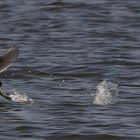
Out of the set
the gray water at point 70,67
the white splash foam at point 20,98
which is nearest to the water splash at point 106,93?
the gray water at point 70,67

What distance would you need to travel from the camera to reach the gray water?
1054 centimetres

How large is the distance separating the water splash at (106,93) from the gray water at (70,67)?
0.09 m

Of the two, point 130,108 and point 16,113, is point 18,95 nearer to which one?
point 16,113

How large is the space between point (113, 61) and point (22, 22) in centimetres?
368

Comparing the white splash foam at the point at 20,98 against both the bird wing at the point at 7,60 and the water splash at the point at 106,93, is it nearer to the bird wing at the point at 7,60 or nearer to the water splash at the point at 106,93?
the bird wing at the point at 7,60

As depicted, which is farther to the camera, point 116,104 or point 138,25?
point 138,25

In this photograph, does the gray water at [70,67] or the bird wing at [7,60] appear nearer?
the gray water at [70,67]

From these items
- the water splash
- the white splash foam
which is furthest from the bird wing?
the water splash

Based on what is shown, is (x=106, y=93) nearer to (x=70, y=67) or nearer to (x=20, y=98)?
(x=20, y=98)

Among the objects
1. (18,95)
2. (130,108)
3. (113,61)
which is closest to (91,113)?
(130,108)

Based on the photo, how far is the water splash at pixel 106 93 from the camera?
11750 mm

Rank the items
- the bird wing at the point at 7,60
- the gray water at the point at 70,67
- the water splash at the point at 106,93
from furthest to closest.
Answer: the bird wing at the point at 7,60 → the water splash at the point at 106,93 → the gray water at the point at 70,67

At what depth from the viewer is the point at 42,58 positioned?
1443cm

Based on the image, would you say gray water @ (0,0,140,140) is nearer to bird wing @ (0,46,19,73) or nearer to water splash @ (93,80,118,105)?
water splash @ (93,80,118,105)
